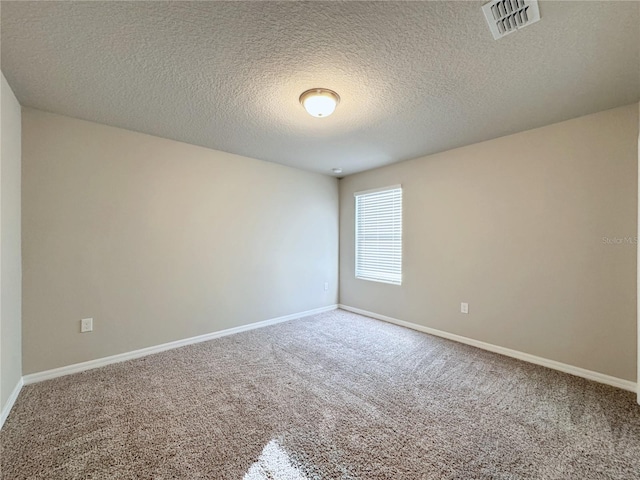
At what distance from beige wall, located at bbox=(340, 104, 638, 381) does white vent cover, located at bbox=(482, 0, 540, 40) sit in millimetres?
1694

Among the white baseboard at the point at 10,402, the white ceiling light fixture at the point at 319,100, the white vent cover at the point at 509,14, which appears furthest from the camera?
the white ceiling light fixture at the point at 319,100

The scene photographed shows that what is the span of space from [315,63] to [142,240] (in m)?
2.49

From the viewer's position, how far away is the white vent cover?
130 centimetres

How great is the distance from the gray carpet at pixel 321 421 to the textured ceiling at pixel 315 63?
2.38 meters

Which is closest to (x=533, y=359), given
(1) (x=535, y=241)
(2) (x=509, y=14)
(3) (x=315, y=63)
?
(1) (x=535, y=241)

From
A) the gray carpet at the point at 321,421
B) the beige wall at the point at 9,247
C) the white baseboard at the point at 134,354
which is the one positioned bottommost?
the gray carpet at the point at 321,421

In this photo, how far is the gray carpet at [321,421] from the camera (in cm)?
145

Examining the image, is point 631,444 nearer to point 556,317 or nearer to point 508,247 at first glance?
point 556,317

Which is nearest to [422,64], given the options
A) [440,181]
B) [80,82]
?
[440,181]

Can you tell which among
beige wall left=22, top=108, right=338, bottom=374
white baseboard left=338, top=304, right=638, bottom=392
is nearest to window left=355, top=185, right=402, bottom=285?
white baseboard left=338, top=304, right=638, bottom=392

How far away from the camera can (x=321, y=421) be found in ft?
5.97

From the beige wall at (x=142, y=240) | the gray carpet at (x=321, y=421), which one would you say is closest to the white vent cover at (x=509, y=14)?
the gray carpet at (x=321, y=421)

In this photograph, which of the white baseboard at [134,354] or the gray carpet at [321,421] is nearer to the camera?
the gray carpet at [321,421]

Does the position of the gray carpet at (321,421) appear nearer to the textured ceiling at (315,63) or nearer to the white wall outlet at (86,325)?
the white wall outlet at (86,325)
